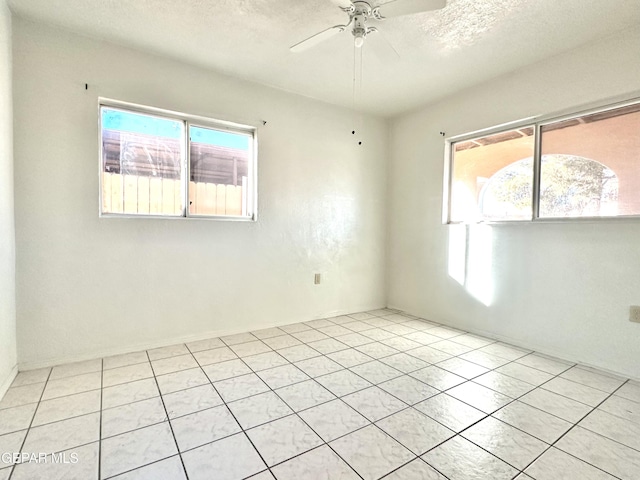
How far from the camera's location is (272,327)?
134 inches

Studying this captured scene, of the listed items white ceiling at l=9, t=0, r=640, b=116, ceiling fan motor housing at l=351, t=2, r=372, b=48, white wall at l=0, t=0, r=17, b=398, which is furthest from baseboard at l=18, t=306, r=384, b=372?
ceiling fan motor housing at l=351, t=2, r=372, b=48

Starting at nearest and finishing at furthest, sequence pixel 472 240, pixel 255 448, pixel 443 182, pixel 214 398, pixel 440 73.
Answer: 1. pixel 255 448
2. pixel 214 398
3. pixel 440 73
4. pixel 472 240
5. pixel 443 182

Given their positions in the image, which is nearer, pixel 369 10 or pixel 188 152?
pixel 369 10

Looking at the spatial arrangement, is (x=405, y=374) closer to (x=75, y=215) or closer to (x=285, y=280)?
(x=285, y=280)

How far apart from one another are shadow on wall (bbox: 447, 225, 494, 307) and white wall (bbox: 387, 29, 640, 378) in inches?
0.4

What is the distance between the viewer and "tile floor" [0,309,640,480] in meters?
1.40

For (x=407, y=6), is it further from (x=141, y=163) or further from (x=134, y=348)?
(x=134, y=348)

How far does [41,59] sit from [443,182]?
3.79 meters

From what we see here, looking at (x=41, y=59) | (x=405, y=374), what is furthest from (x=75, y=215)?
(x=405, y=374)

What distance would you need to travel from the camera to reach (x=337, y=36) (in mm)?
2404

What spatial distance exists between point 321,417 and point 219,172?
242 centimetres

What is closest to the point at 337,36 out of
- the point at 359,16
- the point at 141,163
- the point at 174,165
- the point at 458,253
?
the point at 359,16

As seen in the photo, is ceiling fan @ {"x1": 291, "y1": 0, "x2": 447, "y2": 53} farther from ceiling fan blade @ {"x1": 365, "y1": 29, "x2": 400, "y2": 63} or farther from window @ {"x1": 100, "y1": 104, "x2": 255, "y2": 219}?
window @ {"x1": 100, "y1": 104, "x2": 255, "y2": 219}

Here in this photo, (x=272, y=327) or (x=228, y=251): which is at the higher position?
(x=228, y=251)
